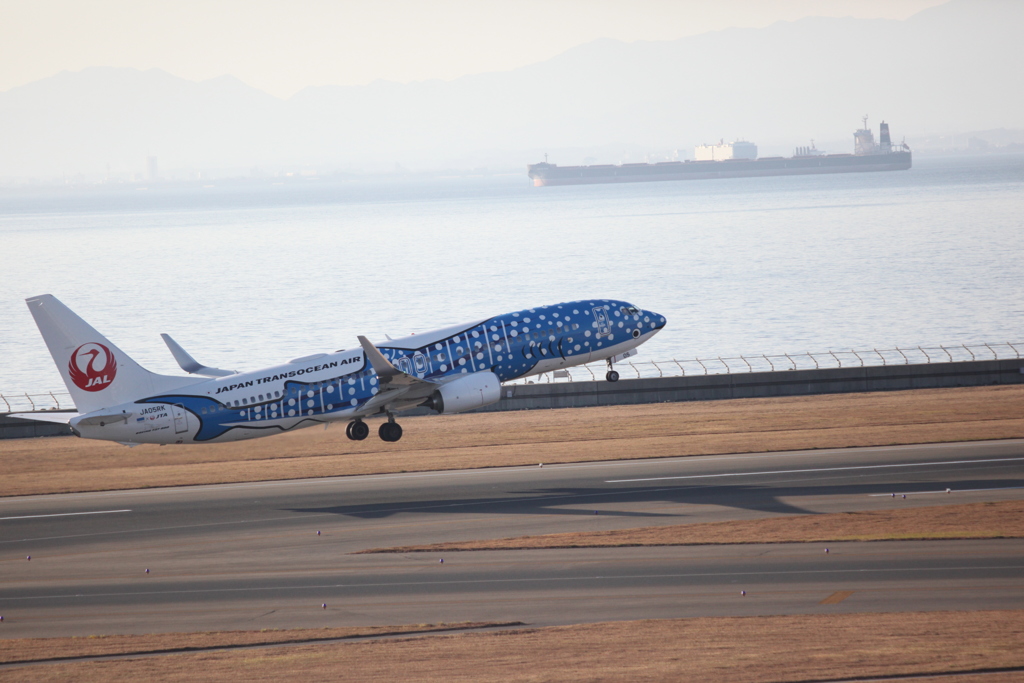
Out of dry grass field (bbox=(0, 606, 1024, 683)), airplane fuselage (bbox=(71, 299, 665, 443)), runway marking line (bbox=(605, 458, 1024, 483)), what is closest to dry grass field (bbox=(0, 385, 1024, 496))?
airplane fuselage (bbox=(71, 299, 665, 443))

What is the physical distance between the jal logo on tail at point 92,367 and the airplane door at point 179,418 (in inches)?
125

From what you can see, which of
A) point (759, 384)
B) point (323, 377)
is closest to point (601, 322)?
point (323, 377)

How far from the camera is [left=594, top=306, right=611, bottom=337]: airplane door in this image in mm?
61969

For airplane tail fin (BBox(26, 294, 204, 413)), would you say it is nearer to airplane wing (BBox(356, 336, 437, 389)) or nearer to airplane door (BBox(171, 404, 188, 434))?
airplane door (BBox(171, 404, 188, 434))

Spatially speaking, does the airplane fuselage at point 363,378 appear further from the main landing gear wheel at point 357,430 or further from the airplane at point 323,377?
the main landing gear wheel at point 357,430

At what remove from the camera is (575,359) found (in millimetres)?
61656

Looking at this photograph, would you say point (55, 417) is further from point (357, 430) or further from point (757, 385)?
point (757, 385)

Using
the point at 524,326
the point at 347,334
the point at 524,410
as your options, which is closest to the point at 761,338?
the point at 347,334

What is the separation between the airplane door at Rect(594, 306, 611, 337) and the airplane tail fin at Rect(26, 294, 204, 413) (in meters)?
23.6

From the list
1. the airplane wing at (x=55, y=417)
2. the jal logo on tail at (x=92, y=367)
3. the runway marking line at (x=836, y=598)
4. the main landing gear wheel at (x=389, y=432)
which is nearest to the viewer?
the runway marking line at (x=836, y=598)

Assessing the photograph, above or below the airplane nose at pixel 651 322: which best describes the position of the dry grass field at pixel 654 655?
below

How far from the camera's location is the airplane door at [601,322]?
203 ft

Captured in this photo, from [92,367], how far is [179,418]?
4.60 m

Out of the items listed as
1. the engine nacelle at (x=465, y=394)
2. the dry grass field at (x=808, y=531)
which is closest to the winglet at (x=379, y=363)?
the engine nacelle at (x=465, y=394)
